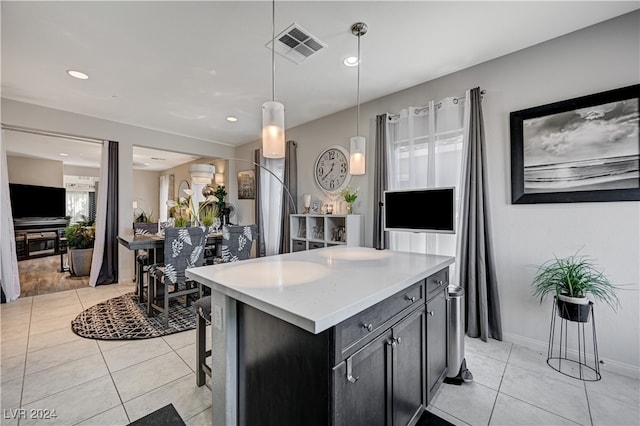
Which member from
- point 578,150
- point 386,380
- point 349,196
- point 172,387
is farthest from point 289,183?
point 386,380

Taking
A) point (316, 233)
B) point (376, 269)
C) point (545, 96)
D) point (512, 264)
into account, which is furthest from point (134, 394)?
point (545, 96)

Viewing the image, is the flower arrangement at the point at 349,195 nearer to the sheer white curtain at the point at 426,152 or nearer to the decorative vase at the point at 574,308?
the sheer white curtain at the point at 426,152

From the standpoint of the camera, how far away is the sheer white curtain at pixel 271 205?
15.1 ft

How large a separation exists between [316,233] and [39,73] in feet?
12.0

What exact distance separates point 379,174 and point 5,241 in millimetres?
4902

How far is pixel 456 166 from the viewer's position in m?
2.80

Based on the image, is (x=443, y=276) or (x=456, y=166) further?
(x=456, y=166)

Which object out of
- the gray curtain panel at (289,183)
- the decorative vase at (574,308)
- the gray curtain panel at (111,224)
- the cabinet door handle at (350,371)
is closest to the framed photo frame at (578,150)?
the decorative vase at (574,308)

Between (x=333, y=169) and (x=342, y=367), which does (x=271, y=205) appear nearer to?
(x=333, y=169)

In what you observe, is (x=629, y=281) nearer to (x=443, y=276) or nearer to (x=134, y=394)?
(x=443, y=276)

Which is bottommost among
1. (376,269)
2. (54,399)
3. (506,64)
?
(54,399)

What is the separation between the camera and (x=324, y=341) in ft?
3.08

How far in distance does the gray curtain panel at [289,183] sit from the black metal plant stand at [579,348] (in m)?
3.37

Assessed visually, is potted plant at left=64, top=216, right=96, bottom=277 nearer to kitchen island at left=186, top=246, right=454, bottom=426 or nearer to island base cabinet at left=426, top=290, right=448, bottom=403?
kitchen island at left=186, top=246, right=454, bottom=426
